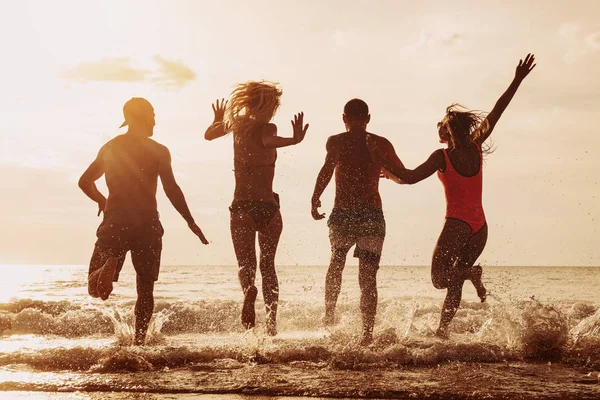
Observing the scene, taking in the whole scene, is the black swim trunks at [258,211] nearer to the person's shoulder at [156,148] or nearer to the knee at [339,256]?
the knee at [339,256]

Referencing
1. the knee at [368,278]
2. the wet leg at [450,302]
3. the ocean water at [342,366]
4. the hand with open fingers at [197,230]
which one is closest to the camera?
the ocean water at [342,366]

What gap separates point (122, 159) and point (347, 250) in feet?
7.50

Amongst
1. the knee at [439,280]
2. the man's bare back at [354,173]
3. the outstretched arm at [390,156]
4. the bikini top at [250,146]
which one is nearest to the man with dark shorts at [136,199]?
the bikini top at [250,146]

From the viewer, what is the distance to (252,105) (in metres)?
6.95

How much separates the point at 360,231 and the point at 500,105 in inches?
71.7

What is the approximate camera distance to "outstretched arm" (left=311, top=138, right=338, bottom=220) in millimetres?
6676

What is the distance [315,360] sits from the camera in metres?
5.61

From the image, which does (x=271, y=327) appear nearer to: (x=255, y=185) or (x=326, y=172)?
(x=255, y=185)

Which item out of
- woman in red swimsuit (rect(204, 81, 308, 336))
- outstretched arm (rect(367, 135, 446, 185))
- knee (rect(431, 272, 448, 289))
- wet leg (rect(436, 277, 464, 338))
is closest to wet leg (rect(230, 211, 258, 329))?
woman in red swimsuit (rect(204, 81, 308, 336))

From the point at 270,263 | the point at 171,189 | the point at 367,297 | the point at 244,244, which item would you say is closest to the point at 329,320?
the point at 367,297

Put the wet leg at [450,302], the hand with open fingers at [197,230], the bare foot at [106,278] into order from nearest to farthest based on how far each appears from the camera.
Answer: the bare foot at [106,278] → the hand with open fingers at [197,230] → the wet leg at [450,302]

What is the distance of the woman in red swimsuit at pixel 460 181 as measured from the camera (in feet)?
21.3

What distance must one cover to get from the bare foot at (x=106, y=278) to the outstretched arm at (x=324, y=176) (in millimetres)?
1948

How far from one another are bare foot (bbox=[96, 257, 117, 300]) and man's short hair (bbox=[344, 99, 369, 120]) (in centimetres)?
262
